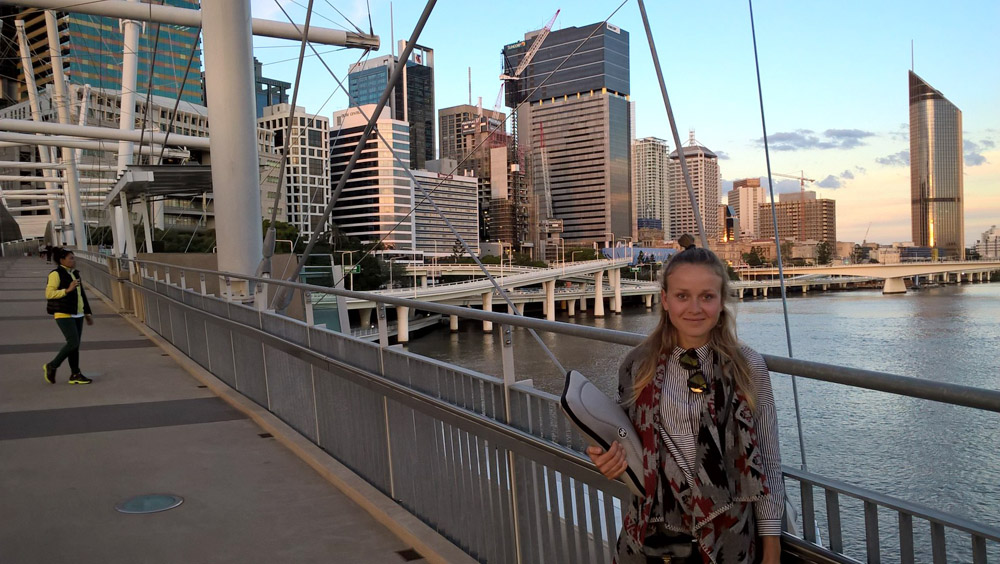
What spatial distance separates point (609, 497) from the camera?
270cm

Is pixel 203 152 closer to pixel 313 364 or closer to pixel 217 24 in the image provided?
pixel 217 24

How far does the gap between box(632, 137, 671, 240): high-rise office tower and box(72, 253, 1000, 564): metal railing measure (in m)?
53.9

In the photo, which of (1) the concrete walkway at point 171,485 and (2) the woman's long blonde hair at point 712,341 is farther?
(1) the concrete walkway at point 171,485

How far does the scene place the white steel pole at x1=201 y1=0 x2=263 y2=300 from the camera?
9656mm

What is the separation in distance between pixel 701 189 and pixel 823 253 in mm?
45077

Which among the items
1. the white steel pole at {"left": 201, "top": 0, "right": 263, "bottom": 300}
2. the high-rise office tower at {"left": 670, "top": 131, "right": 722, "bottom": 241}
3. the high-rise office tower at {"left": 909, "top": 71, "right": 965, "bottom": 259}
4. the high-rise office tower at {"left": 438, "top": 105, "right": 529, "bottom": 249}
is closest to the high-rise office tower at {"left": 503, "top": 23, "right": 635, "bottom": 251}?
the high-rise office tower at {"left": 670, "top": 131, "right": 722, "bottom": 241}

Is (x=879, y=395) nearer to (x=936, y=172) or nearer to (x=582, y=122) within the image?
(x=582, y=122)

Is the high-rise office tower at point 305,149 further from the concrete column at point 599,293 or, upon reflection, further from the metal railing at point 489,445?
the concrete column at point 599,293

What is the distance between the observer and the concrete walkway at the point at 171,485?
3975 mm

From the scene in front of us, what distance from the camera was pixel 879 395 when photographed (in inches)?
1199

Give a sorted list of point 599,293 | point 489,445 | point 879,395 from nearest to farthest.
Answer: point 489,445
point 879,395
point 599,293

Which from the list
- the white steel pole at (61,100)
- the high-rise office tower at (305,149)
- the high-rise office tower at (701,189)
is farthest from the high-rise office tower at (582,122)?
the white steel pole at (61,100)

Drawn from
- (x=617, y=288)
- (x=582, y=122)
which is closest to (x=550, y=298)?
(x=617, y=288)

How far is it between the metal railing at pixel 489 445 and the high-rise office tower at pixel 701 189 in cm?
1374
